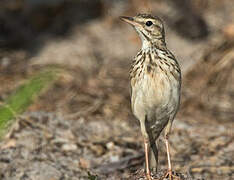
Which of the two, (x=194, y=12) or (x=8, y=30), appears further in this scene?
(x=194, y=12)

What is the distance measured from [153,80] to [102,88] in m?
3.33

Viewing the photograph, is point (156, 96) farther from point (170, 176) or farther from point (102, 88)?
point (102, 88)

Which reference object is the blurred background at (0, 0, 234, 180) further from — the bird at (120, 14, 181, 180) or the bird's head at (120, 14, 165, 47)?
the bird's head at (120, 14, 165, 47)

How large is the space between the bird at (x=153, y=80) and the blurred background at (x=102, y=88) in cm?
51

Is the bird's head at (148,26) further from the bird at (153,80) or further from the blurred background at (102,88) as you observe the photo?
the blurred background at (102,88)

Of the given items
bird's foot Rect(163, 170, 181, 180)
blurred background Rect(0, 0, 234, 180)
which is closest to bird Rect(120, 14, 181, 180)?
bird's foot Rect(163, 170, 181, 180)

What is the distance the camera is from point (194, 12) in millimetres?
9172

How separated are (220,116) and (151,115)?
2.93 metres

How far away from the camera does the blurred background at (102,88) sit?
504 cm

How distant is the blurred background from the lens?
5035 mm

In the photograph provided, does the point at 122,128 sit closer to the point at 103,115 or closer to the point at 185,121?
the point at 103,115

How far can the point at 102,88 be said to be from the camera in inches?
281

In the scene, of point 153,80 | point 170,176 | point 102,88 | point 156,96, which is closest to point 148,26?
point 153,80

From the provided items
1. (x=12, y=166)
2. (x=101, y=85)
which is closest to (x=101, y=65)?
(x=101, y=85)
